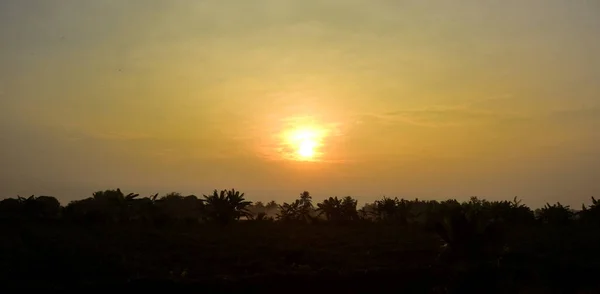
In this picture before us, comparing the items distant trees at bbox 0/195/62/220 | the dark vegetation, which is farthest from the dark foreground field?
distant trees at bbox 0/195/62/220

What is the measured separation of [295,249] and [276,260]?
4.94 m

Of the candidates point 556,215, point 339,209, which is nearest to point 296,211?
point 339,209

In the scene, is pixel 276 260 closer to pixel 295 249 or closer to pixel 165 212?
pixel 295 249

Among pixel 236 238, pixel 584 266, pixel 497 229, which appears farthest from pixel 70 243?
pixel 584 266

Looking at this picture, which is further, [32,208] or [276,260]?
[32,208]

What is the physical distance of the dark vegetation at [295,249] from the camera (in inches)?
1054

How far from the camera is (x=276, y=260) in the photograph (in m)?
40.1

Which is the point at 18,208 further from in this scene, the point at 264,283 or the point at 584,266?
the point at 584,266

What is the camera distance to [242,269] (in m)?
36.1

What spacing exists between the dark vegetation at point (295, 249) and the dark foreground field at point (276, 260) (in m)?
0.09

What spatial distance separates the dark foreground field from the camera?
86.1 feet

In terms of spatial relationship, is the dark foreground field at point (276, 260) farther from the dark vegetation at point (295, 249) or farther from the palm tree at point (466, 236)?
the palm tree at point (466, 236)

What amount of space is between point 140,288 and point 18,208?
156 ft

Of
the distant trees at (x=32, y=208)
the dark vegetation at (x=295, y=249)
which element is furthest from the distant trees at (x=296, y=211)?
the distant trees at (x=32, y=208)
